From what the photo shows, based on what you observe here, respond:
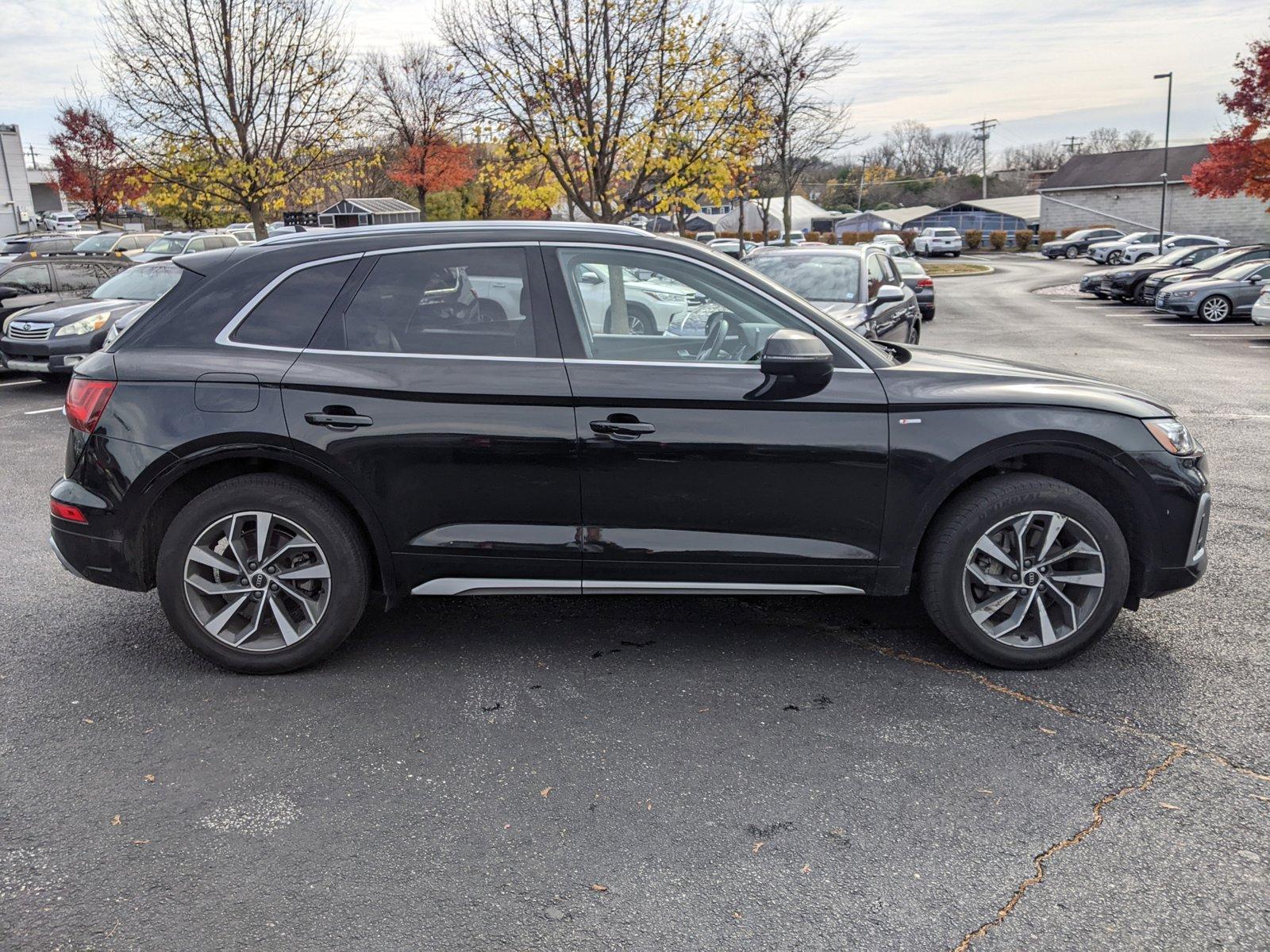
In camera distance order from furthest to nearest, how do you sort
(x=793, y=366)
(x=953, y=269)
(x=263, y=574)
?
(x=953, y=269), (x=263, y=574), (x=793, y=366)

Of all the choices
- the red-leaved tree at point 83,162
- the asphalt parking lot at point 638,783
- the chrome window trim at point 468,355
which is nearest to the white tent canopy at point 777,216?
the red-leaved tree at point 83,162

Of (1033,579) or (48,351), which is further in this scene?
(48,351)

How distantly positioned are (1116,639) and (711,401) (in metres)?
2.21

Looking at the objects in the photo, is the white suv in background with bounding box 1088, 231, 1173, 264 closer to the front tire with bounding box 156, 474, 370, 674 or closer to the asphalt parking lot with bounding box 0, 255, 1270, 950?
the asphalt parking lot with bounding box 0, 255, 1270, 950

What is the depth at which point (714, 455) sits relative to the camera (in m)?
3.89

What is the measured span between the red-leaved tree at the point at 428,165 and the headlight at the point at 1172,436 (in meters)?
55.5

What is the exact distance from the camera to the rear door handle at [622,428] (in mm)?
3881

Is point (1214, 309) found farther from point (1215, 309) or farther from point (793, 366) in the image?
point (793, 366)

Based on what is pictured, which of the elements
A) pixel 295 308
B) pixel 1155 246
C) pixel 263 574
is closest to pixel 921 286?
pixel 295 308

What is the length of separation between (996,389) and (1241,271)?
2217cm

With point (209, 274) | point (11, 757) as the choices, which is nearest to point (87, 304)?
point (209, 274)

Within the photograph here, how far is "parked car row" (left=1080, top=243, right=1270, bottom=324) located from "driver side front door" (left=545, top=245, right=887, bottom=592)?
691 inches

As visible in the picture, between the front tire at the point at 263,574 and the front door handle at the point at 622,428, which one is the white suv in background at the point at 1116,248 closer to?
the front door handle at the point at 622,428

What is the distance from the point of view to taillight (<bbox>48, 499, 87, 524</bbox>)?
→ 4098 millimetres
